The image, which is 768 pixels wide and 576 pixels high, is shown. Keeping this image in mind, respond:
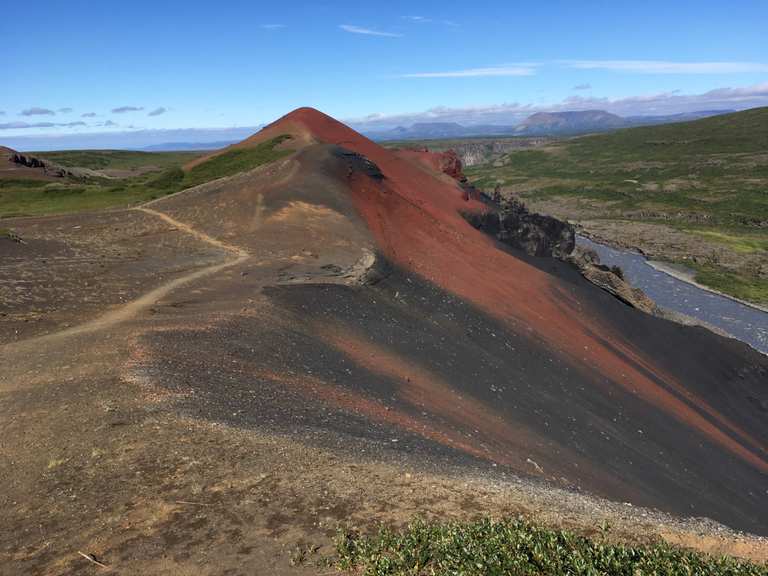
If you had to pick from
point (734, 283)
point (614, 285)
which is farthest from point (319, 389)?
point (734, 283)

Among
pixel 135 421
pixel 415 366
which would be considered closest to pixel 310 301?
pixel 415 366

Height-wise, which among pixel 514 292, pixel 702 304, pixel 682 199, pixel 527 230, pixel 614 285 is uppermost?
pixel 527 230

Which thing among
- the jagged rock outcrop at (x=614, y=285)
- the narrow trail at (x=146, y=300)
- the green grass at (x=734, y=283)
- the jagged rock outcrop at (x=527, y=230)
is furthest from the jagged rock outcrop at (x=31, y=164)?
the green grass at (x=734, y=283)

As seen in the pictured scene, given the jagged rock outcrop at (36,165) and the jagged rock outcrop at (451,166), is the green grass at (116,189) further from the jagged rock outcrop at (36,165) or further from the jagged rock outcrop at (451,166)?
the jagged rock outcrop at (451,166)

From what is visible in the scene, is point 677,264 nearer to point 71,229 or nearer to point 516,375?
point 516,375

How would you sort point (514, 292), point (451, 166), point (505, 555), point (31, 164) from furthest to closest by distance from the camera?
point (31, 164) < point (451, 166) < point (514, 292) < point (505, 555)

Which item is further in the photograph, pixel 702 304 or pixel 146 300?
pixel 702 304

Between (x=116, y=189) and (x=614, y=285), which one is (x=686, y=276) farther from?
(x=116, y=189)

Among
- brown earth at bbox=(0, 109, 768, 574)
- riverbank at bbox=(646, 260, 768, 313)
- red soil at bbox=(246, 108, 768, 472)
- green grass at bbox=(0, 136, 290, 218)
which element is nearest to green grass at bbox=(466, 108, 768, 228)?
riverbank at bbox=(646, 260, 768, 313)
